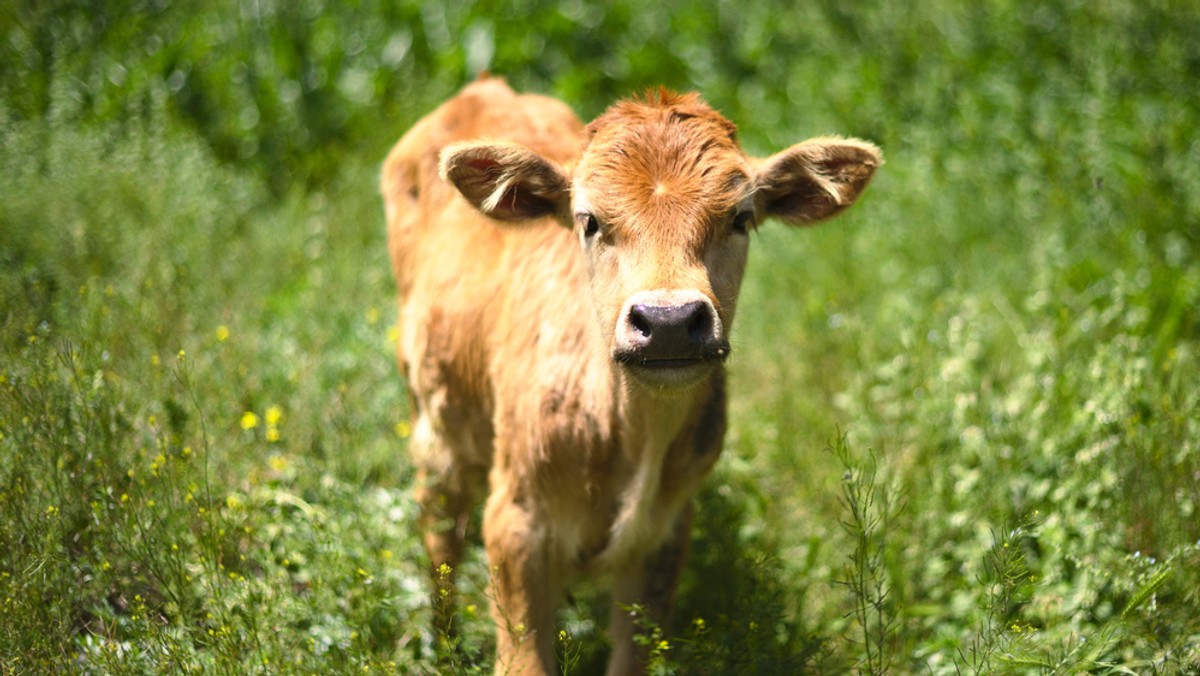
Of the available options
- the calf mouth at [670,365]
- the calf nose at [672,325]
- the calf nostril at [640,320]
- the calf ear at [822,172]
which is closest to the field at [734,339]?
the calf mouth at [670,365]

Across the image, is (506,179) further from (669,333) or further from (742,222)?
(669,333)

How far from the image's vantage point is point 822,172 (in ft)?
14.4

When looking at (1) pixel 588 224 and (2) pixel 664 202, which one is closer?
(2) pixel 664 202

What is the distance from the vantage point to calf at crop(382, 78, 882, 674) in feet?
12.5

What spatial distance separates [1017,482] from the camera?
500cm

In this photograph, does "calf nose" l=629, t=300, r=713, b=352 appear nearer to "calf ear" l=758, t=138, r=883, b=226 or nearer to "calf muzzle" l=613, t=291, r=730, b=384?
"calf muzzle" l=613, t=291, r=730, b=384

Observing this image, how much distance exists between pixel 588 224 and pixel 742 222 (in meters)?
0.58

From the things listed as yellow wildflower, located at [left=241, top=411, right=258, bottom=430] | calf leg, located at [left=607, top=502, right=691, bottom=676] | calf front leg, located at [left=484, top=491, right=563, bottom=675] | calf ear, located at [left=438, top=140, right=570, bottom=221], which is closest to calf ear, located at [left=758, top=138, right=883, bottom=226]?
calf ear, located at [left=438, top=140, right=570, bottom=221]

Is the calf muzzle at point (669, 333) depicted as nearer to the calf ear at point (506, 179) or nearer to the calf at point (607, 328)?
the calf at point (607, 328)

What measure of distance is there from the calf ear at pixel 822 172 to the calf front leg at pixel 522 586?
1.63 m

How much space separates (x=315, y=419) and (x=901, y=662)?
120 inches

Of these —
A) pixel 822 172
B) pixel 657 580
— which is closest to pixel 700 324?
pixel 822 172

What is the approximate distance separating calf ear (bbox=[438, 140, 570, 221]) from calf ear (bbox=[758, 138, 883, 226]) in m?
0.82

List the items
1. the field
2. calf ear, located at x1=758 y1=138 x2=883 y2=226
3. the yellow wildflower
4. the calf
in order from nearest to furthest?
the calf < the field < calf ear, located at x1=758 y1=138 x2=883 y2=226 < the yellow wildflower
